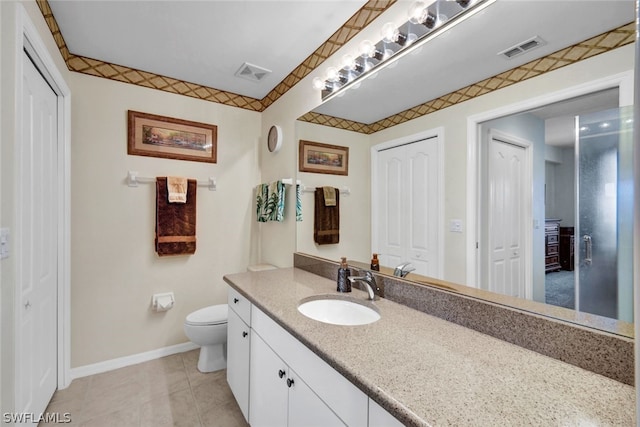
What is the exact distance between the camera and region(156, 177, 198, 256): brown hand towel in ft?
7.74

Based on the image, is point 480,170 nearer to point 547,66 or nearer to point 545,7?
point 547,66

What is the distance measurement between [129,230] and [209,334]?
1.07 m

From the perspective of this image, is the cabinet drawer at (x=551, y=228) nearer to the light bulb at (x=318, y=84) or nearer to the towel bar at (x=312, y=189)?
the towel bar at (x=312, y=189)

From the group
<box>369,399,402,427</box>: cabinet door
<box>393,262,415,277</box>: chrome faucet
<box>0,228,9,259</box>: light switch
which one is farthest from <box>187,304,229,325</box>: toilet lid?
<box>369,399,402,427</box>: cabinet door

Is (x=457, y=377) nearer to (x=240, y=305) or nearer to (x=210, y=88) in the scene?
(x=240, y=305)

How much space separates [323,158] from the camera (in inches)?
77.9

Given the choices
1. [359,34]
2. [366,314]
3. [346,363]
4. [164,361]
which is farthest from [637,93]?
[164,361]

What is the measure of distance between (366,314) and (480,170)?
78 cm

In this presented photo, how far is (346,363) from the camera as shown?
2.61 ft

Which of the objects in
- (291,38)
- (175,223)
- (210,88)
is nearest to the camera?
(291,38)

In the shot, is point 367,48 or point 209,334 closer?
point 367,48


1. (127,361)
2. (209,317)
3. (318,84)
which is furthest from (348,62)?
(127,361)

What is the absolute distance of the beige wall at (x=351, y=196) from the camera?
63.5 inches

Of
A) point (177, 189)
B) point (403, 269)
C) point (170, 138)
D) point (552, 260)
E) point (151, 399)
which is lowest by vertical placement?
point (151, 399)
